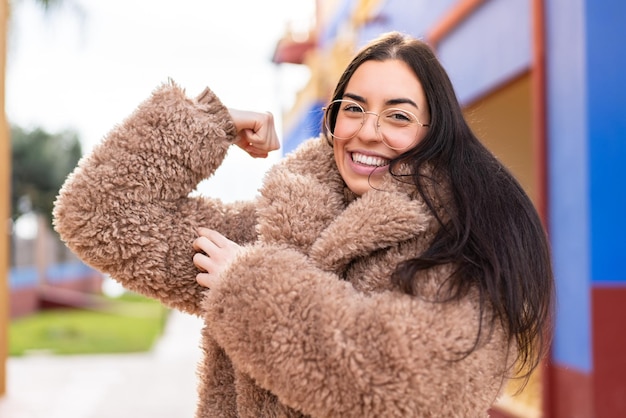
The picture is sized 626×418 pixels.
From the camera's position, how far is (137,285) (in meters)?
1.64

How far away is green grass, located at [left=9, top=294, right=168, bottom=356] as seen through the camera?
11344mm

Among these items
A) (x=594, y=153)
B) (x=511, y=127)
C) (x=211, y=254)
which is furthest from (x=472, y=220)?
(x=511, y=127)

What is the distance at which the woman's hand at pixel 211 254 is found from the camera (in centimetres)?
150

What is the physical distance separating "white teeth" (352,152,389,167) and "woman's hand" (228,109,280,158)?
288 millimetres

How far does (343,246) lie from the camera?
1.45m

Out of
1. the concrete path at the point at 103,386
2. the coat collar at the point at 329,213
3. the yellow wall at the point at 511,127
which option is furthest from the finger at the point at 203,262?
the yellow wall at the point at 511,127

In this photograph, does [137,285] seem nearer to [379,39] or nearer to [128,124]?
[128,124]

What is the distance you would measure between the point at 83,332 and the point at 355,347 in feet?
45.8

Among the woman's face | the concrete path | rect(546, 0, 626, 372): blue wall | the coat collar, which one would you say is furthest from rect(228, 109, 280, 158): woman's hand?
the concrete path

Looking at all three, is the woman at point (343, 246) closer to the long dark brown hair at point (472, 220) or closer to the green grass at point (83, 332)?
the long dark brown hair at point (472, 220)

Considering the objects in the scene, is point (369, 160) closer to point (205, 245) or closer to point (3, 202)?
point (205, 245)

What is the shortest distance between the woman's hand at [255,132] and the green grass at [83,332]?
9.17 metres

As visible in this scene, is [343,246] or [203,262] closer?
[343,246]

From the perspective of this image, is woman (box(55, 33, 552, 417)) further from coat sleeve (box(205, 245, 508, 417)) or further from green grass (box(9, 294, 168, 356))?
green grass (box(9, 294, 168, 356))
